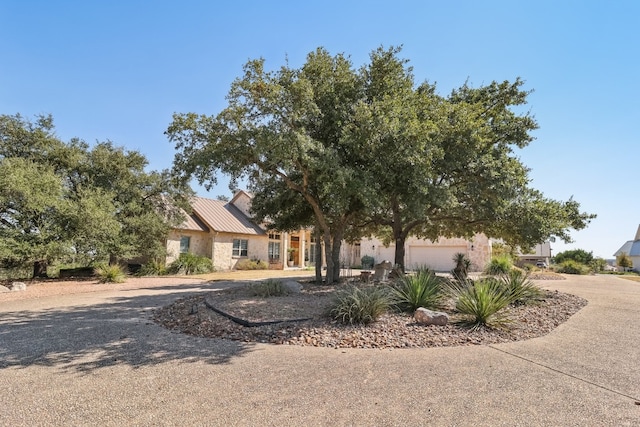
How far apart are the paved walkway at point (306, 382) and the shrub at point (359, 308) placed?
1.52 m

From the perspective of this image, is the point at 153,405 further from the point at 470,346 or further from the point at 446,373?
the point at 470,346

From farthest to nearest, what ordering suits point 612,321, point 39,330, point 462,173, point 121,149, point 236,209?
point 236,209, point 121,149, point 462,173, point 612,321, point 39,330

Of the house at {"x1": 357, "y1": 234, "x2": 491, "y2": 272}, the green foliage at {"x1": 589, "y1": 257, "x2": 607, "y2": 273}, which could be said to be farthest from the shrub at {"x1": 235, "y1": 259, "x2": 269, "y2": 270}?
the green foliage at {"x1": 589, "y1": 257, "x2": 607, "y2": 273}

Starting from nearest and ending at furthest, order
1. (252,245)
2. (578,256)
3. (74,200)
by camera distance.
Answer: (74,200) → (252,245) → (578,256)

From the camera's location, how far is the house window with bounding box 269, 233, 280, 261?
29.3 metres

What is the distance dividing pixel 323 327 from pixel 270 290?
11.7ft

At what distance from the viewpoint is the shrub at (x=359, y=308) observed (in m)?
7.30

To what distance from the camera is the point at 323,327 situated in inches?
278

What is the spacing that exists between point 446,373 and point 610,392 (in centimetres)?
175

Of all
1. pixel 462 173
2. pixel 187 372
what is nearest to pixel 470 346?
pixel 187 372

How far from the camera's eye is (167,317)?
8578 millimetres

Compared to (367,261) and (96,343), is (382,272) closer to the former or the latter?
(96,343)

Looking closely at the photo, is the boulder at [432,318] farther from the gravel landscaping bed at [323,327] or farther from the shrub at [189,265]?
the shrub at [189,265]

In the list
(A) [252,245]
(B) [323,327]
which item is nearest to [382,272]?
(B) [323,327]
